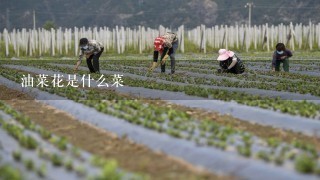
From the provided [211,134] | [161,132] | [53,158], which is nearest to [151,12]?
[161,132]

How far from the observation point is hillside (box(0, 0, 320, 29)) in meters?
69.0

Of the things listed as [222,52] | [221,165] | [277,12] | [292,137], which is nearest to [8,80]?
[222,52]

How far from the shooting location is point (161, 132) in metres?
8.44

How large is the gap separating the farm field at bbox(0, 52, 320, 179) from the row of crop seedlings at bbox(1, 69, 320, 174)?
0.02m

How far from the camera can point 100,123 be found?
9.74 m

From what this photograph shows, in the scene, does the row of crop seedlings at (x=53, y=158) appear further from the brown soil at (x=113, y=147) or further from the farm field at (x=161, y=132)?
the brown soil at (x=113, y=147)

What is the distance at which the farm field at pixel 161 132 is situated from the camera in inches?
251

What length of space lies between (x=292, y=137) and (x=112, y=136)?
8.90ft

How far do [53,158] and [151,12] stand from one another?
70.2 m

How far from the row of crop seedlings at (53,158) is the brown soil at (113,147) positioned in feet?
1.15

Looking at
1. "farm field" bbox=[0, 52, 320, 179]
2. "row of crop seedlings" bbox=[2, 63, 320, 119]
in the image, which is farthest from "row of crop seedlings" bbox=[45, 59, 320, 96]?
"row of crop seedlings" bbox=[2, 63, 320, 119]

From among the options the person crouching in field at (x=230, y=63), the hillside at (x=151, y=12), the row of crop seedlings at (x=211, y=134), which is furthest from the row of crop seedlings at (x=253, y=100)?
the hillside at (x=151, y=12)

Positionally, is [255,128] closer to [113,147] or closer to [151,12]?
[113,147]

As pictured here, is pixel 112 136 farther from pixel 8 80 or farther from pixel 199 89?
pixel 8 80
